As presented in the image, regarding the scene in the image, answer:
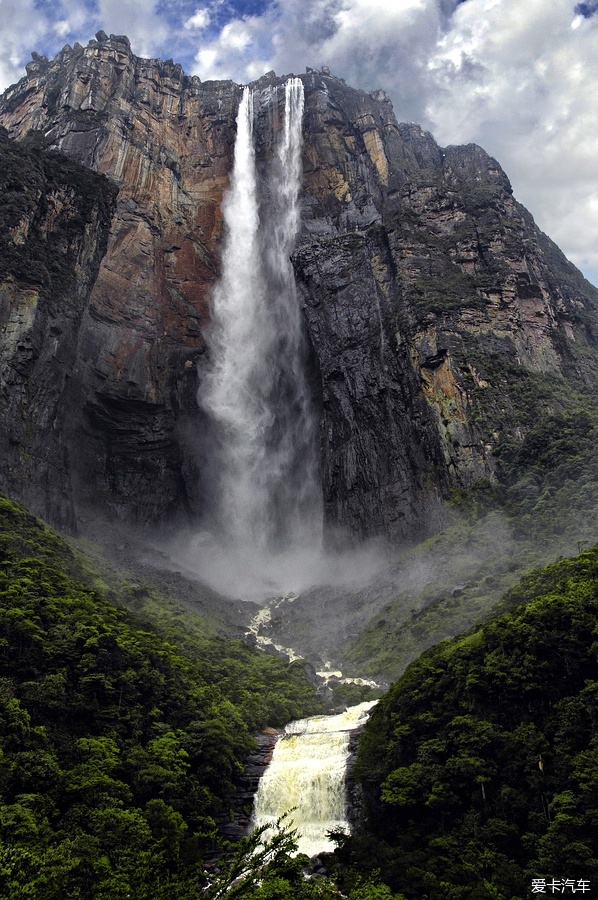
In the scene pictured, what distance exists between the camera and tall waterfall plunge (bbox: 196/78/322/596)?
6425 cm

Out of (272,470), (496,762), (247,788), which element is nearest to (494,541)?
(247,788)

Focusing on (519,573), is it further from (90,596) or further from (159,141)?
(159,141)

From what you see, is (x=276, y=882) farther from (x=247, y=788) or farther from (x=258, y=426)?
(x=258, y=426)

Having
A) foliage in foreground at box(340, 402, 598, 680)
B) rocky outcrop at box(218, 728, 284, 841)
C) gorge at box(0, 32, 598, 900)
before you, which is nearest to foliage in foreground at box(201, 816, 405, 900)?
gorge at box(0, 32, 598, 900)

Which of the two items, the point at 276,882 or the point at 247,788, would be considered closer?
the point at 276,882

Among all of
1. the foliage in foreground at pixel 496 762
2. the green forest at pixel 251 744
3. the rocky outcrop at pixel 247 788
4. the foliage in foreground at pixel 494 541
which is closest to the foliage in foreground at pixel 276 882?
the green forest at pixel 251 744

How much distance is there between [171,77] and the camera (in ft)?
275

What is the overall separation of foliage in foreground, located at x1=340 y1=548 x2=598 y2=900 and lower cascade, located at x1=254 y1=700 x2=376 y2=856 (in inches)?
82.4

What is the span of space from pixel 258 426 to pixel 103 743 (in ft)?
157

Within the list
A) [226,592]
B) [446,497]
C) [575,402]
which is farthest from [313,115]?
[226,592]

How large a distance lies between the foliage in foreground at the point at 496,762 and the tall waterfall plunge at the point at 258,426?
35719mm

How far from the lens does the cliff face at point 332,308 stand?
5616cm

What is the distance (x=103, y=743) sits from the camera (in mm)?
22438

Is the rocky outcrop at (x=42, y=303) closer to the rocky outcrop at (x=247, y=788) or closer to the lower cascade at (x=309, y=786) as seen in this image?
the rocky outcrop at (x=247, y=788)
